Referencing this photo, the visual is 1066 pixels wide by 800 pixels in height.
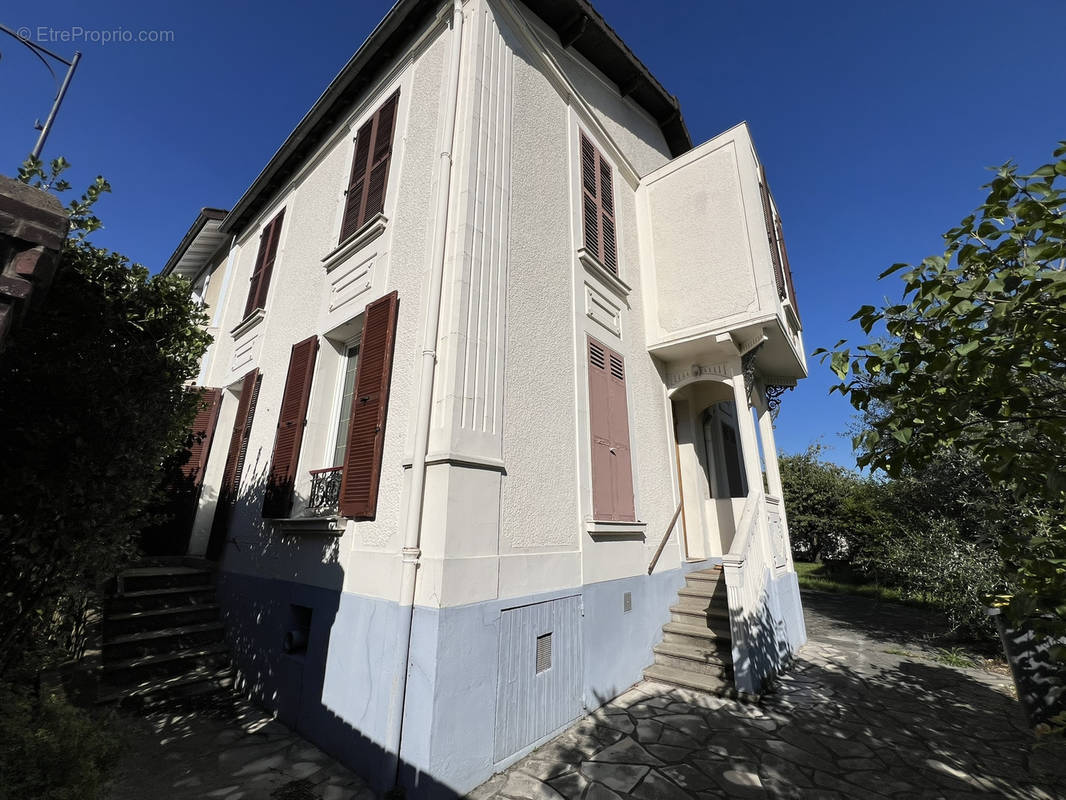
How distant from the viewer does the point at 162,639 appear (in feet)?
17.1

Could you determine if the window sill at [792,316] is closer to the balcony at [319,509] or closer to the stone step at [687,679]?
the stone step at [687,679]

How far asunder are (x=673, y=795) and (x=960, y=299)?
3689 millimetres

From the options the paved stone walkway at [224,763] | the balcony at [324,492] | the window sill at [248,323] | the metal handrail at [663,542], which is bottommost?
the paved stone walkway at [224,763]

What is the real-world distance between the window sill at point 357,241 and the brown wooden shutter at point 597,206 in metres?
2.72

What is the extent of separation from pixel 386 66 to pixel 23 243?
6.80m

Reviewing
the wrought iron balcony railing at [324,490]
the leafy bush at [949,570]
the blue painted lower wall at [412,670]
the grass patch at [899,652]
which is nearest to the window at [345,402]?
the wrought iron balcony railing at [324,490]

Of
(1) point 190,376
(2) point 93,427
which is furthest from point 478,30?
(2) point 93,427

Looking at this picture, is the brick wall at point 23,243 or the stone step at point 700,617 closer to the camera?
the brick wall at point 23,243

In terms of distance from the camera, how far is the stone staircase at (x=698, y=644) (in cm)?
521

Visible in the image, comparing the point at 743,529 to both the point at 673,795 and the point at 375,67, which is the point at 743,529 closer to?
the point at 673,795

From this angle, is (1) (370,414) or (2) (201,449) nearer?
(1) (370,414)

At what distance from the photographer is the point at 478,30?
5.20 m

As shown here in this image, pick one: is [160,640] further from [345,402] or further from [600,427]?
[600,427]

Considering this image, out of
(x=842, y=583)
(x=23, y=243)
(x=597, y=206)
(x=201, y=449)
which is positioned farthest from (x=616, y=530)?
(x=842, y=583)
